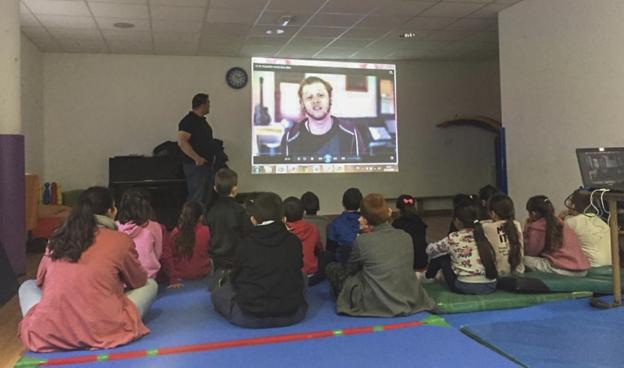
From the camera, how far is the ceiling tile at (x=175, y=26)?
5945mm

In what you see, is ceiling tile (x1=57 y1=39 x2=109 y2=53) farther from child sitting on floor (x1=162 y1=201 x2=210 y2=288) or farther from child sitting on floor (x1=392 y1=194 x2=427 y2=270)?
child sitting on floor (x1=392 y1=194 x2=427 y2=270)

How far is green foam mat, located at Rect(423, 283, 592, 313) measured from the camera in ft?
9.73

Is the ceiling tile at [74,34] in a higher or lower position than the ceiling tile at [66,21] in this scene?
higher

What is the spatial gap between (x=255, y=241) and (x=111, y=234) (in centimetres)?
72

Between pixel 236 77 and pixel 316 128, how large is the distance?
65.8 inches

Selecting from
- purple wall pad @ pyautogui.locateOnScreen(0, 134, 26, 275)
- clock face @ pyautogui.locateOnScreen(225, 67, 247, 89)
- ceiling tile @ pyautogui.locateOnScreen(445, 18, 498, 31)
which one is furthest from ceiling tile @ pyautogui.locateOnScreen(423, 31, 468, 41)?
purple wall pad @ pyautogui.locateOnScreen(0, 134, 26, 275)

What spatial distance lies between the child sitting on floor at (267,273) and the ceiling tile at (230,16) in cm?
356

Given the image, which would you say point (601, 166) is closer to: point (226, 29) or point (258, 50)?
point (226, 29)

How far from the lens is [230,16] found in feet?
19.0

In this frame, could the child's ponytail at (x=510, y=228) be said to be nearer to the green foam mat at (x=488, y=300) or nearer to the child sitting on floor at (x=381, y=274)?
the green foam mat at (x=488, y=300)

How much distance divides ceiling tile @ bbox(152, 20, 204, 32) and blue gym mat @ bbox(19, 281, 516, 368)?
4.05 metres

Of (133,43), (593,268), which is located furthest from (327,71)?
(593,268)

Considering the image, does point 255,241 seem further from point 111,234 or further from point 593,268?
point 593,268

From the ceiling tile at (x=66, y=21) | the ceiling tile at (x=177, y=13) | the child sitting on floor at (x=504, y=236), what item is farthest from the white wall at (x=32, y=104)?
the child sitting on floor at (x=504, y=236)
